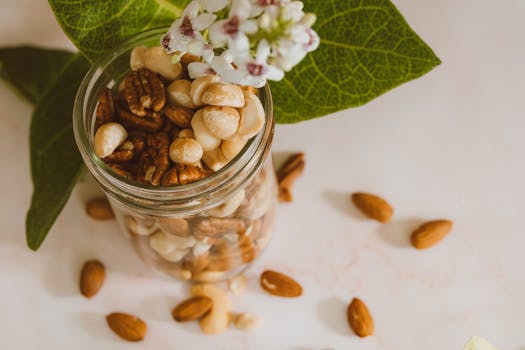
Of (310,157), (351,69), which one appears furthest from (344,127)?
(351,69)

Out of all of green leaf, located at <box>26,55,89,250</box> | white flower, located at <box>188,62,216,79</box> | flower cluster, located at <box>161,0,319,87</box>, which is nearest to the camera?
flower cluster, located at <box>161,0,319,87</box>

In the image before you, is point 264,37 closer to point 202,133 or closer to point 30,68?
point 202,133

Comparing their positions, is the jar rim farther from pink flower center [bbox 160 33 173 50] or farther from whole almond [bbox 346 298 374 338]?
whole almond [bbox 346 298 374 338]

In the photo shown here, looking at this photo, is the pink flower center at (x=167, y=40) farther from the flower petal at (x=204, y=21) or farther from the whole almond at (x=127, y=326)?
the whole almond at (x=127, y=326)

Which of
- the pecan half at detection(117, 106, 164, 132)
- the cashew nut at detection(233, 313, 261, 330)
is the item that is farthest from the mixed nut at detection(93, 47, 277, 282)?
the cashew nut at detection(233, 313, 261, 330)

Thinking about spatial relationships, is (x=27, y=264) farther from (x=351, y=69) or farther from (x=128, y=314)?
(x=351, y=69)

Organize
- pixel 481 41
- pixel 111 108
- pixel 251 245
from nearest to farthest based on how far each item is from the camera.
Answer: pixel 111 108
pixel 251 245
pixel 481 41

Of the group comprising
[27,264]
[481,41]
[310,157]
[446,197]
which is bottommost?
[27,264]

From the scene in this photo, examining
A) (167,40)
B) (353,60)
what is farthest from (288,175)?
(167,40)
